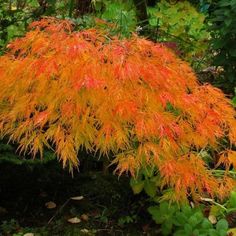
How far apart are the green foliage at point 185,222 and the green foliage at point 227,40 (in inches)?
58.2

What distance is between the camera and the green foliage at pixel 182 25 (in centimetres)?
423

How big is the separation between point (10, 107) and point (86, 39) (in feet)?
1.69

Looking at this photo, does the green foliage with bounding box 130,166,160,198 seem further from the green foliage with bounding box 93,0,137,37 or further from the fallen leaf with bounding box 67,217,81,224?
the green foliage with bounding box 93,0,137,37

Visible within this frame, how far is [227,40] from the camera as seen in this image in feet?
11.8

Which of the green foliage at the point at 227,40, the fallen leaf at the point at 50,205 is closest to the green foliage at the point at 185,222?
the fallen leaf at the point at 50,205

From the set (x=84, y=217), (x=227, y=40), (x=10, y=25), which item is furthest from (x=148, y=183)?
(x=10, y=25)

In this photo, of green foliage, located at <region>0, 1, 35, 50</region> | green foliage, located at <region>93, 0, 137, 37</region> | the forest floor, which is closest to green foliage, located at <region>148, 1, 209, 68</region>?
green foliage, located at <region>93, 0, 137, 37</region>

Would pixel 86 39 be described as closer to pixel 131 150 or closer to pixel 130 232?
pixel 131 150

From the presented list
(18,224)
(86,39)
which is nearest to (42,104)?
(86,39)

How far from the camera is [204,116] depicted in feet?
7.82

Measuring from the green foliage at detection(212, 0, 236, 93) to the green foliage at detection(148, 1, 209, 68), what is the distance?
460 millimetres

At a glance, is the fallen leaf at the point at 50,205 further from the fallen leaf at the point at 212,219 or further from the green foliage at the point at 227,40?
the green foliage at the point at 227,40

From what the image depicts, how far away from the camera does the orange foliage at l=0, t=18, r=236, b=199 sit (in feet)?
7.16

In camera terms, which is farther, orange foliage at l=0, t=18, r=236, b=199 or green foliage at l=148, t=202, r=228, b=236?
green foliage at l=148, t=202, r=228, b=236
